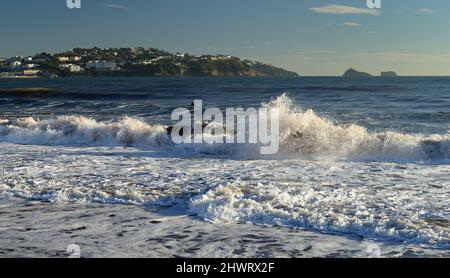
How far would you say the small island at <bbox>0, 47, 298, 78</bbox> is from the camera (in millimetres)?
122062

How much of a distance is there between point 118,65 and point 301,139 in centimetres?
11651

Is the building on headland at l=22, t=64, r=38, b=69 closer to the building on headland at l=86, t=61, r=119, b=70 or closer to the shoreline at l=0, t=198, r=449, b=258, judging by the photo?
the building on headland at l=86, t=61, r=119, b=70

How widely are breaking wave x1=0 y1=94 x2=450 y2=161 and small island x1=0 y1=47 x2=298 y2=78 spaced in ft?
329

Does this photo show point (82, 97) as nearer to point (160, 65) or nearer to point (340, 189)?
point (340, 189)

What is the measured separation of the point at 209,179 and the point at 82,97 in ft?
126

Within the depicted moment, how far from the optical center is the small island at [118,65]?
12206 cm

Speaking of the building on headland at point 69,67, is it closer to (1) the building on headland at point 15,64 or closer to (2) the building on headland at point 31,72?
(2) the building on headland at point 31,72

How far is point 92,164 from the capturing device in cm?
1284

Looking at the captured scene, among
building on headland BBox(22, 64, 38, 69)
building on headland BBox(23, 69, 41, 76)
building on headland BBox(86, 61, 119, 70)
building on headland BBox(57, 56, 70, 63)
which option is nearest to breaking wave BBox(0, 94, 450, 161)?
building on headland BBox(86, 61, 119, 70)

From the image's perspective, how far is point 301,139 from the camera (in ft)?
50.3

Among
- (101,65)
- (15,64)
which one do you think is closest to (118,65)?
(101,65)

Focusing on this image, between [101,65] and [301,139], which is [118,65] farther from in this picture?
[301,139]

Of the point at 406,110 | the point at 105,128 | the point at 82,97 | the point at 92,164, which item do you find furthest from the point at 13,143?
the point at 82,97

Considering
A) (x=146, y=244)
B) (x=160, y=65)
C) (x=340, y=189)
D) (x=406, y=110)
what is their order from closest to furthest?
(x=146, y=244) < (x=340, y=189) < (x=406, y=110) < (x=160, y=65)
